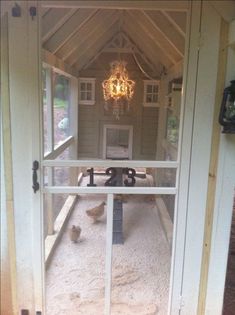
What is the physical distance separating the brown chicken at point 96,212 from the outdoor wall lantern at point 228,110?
802 mm

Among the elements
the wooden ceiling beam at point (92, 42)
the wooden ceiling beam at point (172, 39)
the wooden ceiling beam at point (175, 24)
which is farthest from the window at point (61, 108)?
the wooden ceiling beam at point (175, 24)

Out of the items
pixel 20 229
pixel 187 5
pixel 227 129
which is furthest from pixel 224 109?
pixel 20 229

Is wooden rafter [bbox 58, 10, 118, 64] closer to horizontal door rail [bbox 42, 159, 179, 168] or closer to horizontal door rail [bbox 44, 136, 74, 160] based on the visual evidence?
horizontal door rail [bbox 44, 136, 74, 160]

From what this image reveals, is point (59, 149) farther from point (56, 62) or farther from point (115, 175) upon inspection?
point (56, 62)

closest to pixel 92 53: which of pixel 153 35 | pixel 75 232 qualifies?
pixel 153 35

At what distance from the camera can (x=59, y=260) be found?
2.00m

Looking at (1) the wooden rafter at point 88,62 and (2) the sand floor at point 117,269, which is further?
(1) the wooden rafter at point 88,62

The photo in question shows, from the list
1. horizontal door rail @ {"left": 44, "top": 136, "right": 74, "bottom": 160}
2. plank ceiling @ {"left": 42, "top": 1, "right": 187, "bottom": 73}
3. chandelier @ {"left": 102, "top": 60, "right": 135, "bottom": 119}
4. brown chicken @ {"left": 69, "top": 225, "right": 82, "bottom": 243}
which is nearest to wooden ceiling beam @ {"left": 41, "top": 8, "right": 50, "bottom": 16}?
plank ceiling @ {"left": 42, "top": 1, "right": 187, "bottom": 73}

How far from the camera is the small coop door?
6.39 ft

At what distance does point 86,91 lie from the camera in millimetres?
2590

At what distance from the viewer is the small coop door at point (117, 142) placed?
6.39 ft

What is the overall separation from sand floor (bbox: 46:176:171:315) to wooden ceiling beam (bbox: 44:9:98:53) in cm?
101

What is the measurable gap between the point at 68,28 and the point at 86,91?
1.97 feet

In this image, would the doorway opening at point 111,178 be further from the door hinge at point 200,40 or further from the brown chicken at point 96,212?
the door hinge at point 200,40
